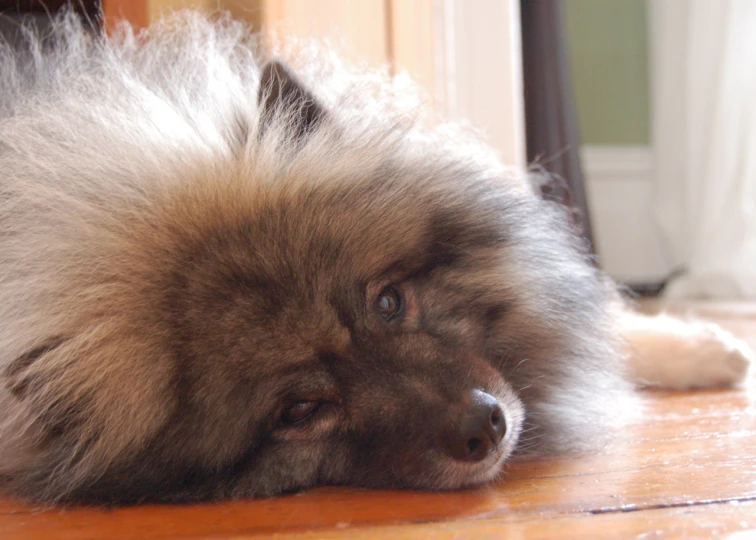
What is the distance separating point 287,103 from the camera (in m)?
→ 1.66

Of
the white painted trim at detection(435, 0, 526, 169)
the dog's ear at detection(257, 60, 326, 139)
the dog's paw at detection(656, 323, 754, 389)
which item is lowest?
the dog's paw at detection(656, 323, 754, 389)

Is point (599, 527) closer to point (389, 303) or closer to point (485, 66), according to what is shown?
point (389, 303)

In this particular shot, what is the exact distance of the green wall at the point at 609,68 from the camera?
17.7 feet

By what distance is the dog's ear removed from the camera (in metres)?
1.64

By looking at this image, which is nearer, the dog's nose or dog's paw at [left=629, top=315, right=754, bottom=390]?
the dog's nose

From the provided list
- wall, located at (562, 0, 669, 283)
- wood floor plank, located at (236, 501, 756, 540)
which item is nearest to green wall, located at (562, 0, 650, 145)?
wall, located at (562, 0, 669, 283)

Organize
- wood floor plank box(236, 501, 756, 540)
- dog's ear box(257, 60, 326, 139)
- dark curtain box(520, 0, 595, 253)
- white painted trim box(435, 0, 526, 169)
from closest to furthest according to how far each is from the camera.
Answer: wood floor plank box(236, 501, 756, 540), dog's ear box(257, 60, 326, 139), white painted trim box(435, 0, 526, 169), dark curtain box(520, 0, 595, 253)

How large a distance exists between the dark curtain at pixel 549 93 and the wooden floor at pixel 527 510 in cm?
310

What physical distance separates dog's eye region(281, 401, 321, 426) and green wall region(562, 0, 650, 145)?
175 inches

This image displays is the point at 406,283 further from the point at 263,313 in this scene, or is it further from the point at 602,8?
the point at 602,8

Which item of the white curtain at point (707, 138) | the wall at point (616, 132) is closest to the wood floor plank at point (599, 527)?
the white curtain at point (707, 138)

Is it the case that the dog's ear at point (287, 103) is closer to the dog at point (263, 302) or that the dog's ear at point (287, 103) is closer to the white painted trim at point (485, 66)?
the dog at point (263, 302)

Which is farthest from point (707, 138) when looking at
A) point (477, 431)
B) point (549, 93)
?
point (477, 431)

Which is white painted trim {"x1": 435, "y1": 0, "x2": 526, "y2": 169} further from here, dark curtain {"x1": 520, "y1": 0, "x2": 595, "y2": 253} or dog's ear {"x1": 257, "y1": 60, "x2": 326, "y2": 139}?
dog's ear {"x1": 257, "y1": 60, "x2": 326, "y2": 139}
